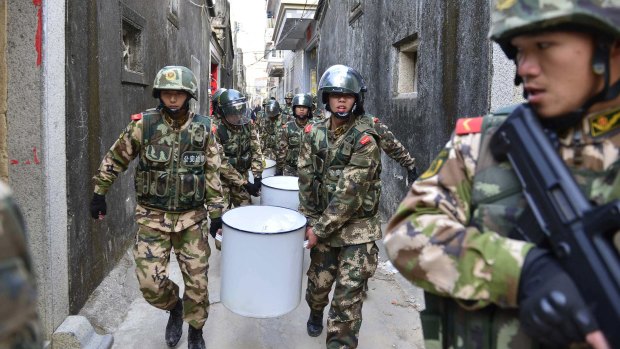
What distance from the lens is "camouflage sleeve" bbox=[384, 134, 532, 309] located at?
1.21 m

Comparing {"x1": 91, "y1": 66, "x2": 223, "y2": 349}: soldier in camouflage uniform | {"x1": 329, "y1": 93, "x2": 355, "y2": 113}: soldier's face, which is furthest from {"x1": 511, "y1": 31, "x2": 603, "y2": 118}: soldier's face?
{"x1": 91, "y1": 66, "x2": 223, "y2": 349}: soldier in camouflage uniform

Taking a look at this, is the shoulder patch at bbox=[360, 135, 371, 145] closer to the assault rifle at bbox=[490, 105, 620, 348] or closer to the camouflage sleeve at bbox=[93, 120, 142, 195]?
the camouflage sleeve at bbox=[93, 120, 142, 195]

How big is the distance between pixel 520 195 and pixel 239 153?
4893 millimetres

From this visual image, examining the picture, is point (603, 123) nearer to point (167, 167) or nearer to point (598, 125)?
point (598, 125)

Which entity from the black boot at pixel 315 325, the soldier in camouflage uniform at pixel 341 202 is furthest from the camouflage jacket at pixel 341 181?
the black boot at pixel 315 325

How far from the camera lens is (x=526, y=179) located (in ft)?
4.09

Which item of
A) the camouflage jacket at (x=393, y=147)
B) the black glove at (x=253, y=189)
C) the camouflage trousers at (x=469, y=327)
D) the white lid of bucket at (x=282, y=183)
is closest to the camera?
the camouflage trousers at (x=469, y=327)

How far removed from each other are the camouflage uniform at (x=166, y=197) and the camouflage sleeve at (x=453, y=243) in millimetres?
2274

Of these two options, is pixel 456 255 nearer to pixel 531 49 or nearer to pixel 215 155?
pixel 531 49

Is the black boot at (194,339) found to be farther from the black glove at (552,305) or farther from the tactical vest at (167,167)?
the black glove at (552,305)

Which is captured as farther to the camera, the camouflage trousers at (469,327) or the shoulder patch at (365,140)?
the shoulder patch at (365,140)

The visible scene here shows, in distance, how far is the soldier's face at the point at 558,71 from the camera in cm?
120

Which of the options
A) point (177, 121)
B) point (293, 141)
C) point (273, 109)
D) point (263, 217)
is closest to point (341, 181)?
point (263, 217)

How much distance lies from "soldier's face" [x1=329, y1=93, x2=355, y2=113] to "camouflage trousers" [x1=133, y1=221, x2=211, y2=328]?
125cm
